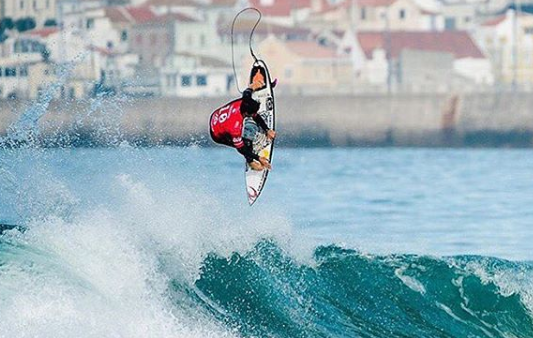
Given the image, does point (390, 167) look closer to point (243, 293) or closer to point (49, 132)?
point (49, 132)

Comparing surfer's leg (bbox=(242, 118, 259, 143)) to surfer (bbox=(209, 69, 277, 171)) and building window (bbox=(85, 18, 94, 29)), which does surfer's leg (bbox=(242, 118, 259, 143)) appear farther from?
building window (bbox=(85, 18, 94, 29))

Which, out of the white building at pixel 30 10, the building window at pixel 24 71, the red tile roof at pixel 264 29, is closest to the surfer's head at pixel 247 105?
the building window at pixel 24 71

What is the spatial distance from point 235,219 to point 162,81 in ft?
167

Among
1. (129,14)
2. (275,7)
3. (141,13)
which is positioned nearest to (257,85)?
(129,14)

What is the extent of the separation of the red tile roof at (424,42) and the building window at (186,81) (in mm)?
9223

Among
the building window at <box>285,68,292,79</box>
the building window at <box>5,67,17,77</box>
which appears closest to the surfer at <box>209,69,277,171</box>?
the building window at <box>5,67,17,77</box>

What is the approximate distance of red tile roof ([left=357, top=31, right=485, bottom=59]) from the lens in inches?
2817

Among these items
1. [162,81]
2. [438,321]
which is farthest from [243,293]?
[162,81]

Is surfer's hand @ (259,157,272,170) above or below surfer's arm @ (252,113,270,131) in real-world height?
below

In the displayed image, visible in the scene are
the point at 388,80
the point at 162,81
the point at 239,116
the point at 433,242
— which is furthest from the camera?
the point at 388,80

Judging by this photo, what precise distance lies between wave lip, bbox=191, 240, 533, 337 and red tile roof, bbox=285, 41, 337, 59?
55.6 metres

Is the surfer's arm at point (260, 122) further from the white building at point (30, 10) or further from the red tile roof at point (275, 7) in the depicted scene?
the red tile roof at point (275, 7)

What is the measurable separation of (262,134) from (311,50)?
58012 millimetres

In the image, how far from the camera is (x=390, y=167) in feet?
135
